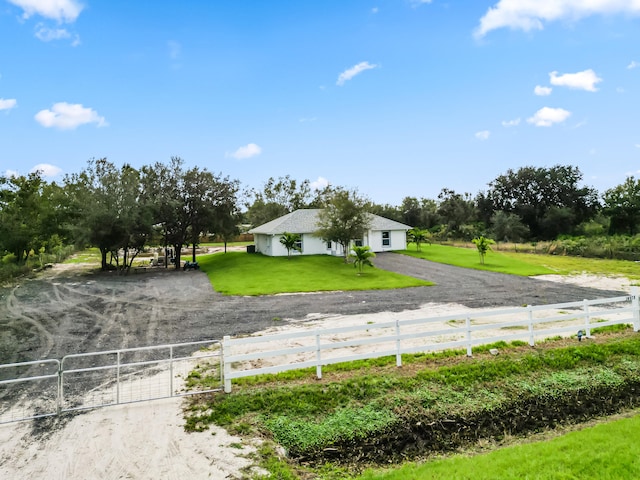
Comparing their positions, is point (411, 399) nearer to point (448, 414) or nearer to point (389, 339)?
point (448, 414)

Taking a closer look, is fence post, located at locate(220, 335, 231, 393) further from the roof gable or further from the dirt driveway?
the roof gable

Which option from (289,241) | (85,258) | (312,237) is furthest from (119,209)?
(85,258)

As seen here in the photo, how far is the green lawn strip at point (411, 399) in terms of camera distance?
6.93 metres

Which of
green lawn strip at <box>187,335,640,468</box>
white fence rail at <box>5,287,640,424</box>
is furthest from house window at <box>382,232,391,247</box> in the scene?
green lawn strip at <box>187,335,640,468</box>

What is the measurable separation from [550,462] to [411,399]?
8.65 ft

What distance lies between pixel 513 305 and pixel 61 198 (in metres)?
34.5

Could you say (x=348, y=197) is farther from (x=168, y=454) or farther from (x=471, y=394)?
(x=168, y=454)

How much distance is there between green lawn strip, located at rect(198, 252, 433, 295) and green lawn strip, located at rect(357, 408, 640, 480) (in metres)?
14.8

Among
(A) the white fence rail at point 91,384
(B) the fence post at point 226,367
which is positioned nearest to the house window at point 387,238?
(A) the white fence rail at point 91,384

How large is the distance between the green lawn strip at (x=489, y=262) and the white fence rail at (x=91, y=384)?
2266 centimetres

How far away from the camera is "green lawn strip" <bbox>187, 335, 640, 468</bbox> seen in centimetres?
693

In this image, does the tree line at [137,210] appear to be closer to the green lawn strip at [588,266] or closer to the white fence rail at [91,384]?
the green lawn strip at [588,266]

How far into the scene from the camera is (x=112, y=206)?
97.9ft

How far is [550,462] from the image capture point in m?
5.69
